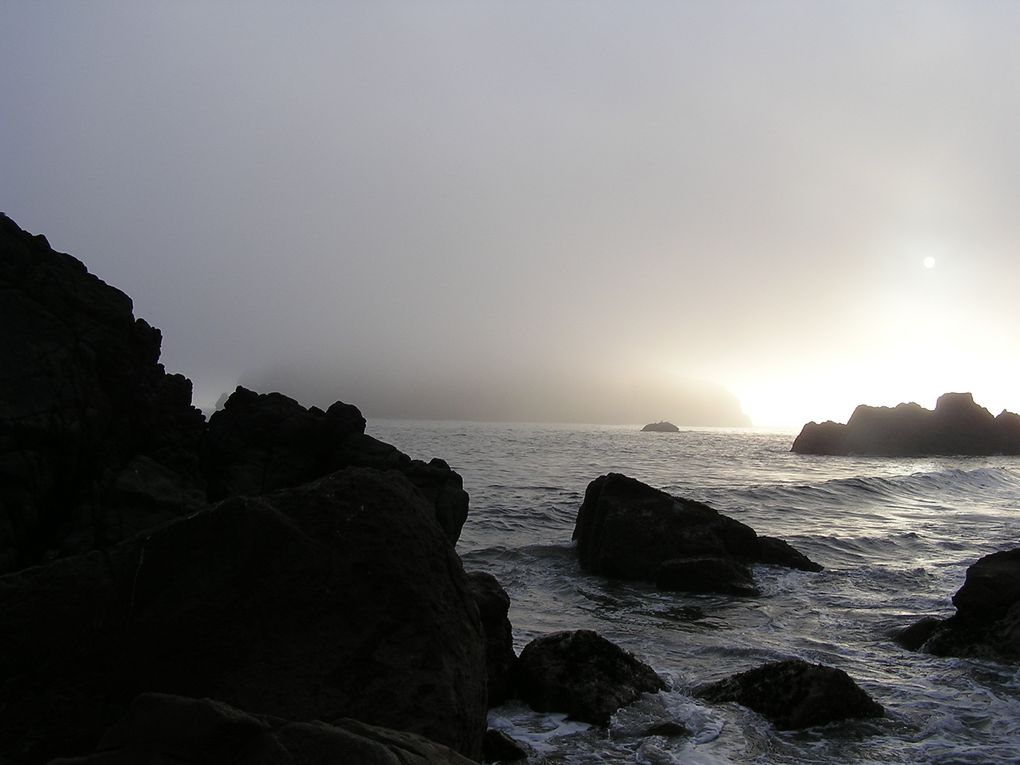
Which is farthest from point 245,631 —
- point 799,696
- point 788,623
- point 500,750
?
point 788,623

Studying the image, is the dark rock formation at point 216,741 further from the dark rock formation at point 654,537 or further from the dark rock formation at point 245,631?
the dark rock formation at point 654,537

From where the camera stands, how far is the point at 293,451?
601 inches

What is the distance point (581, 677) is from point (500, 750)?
5.49 feet

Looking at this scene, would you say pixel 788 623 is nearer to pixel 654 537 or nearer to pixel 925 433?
pixel 654 537

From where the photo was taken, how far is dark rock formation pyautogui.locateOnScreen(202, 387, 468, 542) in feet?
47.9

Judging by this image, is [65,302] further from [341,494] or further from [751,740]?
[751,740]

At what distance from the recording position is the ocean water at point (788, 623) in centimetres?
629

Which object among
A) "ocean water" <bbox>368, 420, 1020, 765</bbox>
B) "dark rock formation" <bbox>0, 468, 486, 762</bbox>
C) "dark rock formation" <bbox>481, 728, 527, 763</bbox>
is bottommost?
"ocean water" <bbox>368, 420, 1020, 765</bbox>

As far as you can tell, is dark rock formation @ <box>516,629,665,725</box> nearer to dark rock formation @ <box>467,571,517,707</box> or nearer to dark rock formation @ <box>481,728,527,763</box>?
dark rock formation @ <box>467,571,517,707</box>

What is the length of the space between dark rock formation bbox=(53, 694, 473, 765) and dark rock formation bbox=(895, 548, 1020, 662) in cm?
927

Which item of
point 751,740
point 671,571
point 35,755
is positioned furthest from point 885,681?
point 35,755

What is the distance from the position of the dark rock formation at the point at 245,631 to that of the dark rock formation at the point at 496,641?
2.34 metres

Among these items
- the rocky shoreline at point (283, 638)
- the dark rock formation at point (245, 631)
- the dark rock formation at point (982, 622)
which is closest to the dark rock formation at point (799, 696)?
the rocky shoreline at point (283, 638)

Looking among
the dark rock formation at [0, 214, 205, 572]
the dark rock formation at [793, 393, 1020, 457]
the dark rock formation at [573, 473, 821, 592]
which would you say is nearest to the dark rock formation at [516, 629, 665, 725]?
the dark rock formation at [573, 473, 821, 592]
